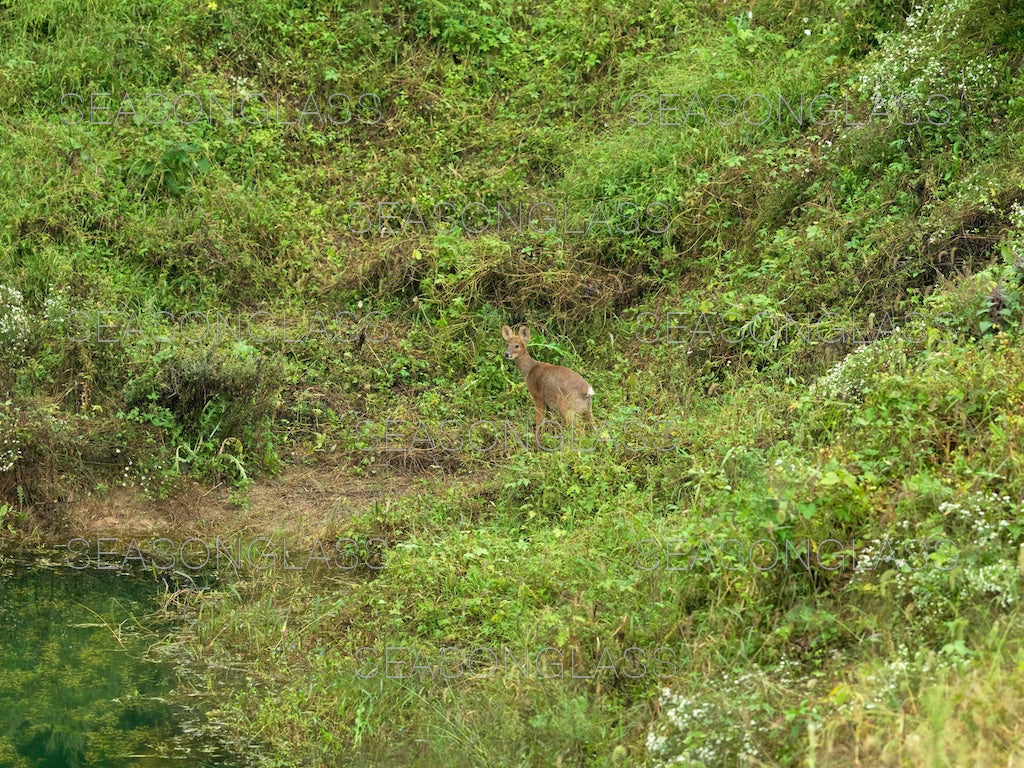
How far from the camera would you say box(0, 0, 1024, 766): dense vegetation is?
5500 millimetres

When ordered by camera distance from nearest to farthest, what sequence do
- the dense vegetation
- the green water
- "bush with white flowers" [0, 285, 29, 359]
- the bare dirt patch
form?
the dense vegetation < the green water < the bare dirt patch < "bush with white flowers" [0, 285, 29, 359]


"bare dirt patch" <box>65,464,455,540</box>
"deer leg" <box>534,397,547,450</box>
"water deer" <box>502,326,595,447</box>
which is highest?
"water deer" <box>502,326,595,447</box>

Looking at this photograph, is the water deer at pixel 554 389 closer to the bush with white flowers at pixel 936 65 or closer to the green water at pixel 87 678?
the green water at pixel 87 678

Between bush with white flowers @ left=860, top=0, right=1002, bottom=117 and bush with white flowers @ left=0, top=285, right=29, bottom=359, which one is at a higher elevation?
bush with white flowers @ left=860, top=0, right=1002, bottom=117

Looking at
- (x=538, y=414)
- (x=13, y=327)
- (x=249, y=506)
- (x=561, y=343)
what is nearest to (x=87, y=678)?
(x=249, y=506)

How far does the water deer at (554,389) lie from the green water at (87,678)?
2.95 metres

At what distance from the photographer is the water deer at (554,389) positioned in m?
8.83

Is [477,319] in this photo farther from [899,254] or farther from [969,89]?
[969,89]

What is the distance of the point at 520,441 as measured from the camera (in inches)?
356

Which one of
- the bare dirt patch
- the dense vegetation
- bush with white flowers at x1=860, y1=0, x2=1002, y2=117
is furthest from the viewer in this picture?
bush with white flowers at x1=860, y1=0, x2=1002, y2=117

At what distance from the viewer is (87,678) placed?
7125 millimetres

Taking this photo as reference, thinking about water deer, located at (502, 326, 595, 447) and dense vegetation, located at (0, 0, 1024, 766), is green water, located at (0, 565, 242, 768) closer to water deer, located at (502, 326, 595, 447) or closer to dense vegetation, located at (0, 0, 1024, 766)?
dense vegetation, located at (0, 0, 1024, 766)

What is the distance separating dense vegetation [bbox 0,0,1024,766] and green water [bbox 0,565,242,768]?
1.02ft

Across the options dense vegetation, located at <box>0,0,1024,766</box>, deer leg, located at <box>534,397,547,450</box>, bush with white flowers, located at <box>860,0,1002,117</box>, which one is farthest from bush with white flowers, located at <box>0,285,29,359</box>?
bush with white flowers, located at <box>860,0,1002,117</box>
